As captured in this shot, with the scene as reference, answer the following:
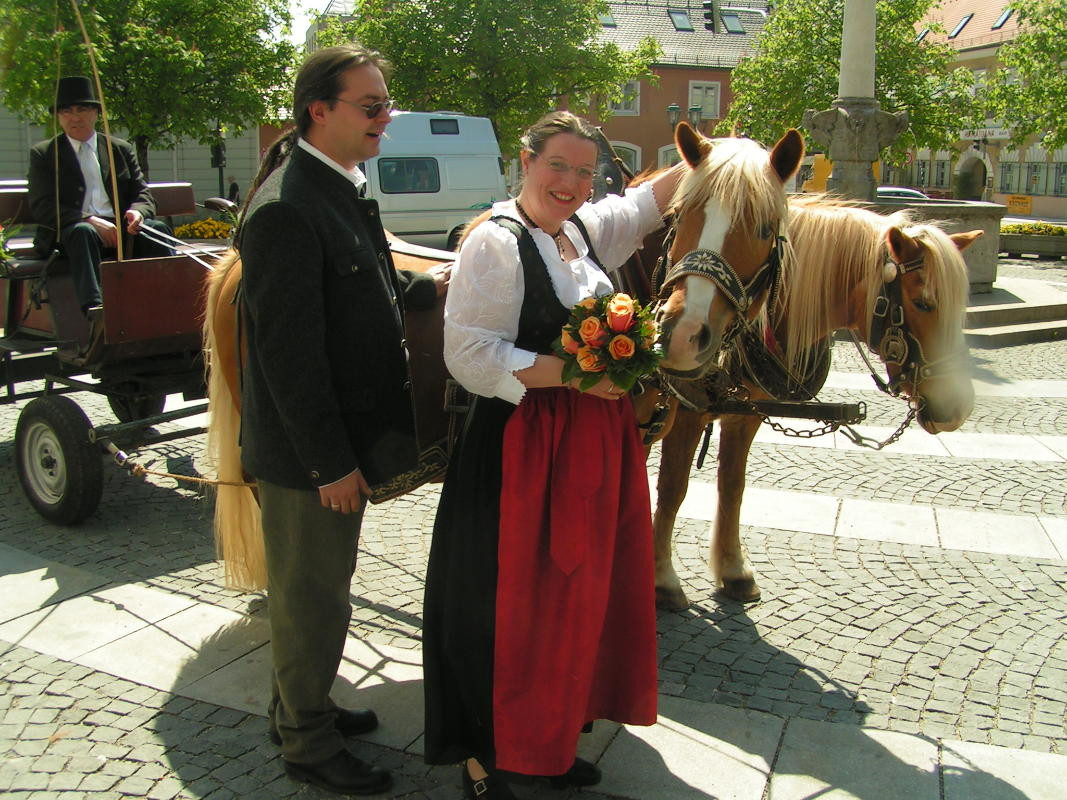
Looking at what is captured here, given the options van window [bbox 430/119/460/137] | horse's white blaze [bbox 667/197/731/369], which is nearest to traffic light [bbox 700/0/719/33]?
van window [bbox 430/119/460/137]

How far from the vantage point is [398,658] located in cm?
357

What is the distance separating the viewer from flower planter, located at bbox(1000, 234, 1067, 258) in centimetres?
1756

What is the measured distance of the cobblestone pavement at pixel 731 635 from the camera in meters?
2.93

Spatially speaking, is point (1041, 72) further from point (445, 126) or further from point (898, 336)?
point (898, 336)

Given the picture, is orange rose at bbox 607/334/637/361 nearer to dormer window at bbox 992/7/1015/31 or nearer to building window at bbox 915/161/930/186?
dormer window at bbox 992/7/1015/31

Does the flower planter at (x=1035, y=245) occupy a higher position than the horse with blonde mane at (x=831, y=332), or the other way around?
the horse with blonde mane at (x=831, y=332)

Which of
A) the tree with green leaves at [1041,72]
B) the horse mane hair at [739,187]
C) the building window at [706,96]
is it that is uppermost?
the building window at [706,96]

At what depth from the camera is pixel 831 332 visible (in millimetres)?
3551

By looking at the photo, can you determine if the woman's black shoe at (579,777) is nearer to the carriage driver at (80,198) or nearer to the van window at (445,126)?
the carriage driver at (80,198)

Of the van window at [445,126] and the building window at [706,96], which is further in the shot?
the building window at [706,96]

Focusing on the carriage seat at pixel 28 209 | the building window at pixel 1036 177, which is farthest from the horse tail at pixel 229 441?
the building window at pixel 1036 177

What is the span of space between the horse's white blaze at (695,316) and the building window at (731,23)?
44.2 meters

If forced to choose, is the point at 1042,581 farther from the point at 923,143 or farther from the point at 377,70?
the point at 923,143

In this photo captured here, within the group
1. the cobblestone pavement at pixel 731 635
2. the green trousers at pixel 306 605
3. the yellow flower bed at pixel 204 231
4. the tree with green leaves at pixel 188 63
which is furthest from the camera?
the tree with green leaves at pixel 188 63
